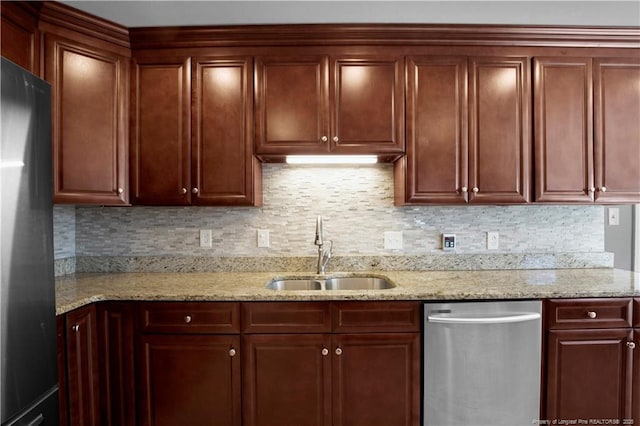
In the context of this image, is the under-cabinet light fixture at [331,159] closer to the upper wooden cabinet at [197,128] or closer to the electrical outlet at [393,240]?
the upper wooden cabinet at [197,128]

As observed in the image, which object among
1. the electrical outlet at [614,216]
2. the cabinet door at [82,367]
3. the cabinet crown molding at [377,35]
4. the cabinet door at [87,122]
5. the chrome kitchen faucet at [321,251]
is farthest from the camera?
the electrical outlet at [614,216]

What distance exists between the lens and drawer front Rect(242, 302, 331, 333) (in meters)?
1.75

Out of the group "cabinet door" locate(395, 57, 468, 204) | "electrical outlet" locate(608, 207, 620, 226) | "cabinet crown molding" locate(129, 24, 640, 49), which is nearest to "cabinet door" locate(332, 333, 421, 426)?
"cabinet door" locate(395, 57, 468, 204)

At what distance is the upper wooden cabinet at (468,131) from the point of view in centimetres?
207

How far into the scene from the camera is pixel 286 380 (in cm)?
175

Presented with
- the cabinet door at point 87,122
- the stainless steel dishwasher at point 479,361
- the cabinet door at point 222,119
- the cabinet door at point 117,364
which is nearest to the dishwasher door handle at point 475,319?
the stainless steel dishwasher at point 479,361

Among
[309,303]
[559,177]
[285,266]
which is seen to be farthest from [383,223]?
[559,177]

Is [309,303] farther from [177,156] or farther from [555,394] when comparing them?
[555,394]

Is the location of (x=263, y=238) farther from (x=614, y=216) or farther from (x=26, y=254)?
(x=614, y=216)

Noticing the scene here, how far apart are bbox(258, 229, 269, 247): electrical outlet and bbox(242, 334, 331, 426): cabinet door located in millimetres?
751

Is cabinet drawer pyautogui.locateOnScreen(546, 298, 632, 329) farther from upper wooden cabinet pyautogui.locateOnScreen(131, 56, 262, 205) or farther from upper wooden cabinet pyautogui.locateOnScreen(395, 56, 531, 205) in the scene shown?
upper wooden cabinet pyautogui.locateOnScreen(131, 56, 262, 205)

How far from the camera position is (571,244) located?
2.42m

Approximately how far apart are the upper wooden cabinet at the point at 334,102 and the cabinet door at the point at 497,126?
44cm

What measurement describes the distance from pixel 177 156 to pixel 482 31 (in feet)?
6.33
